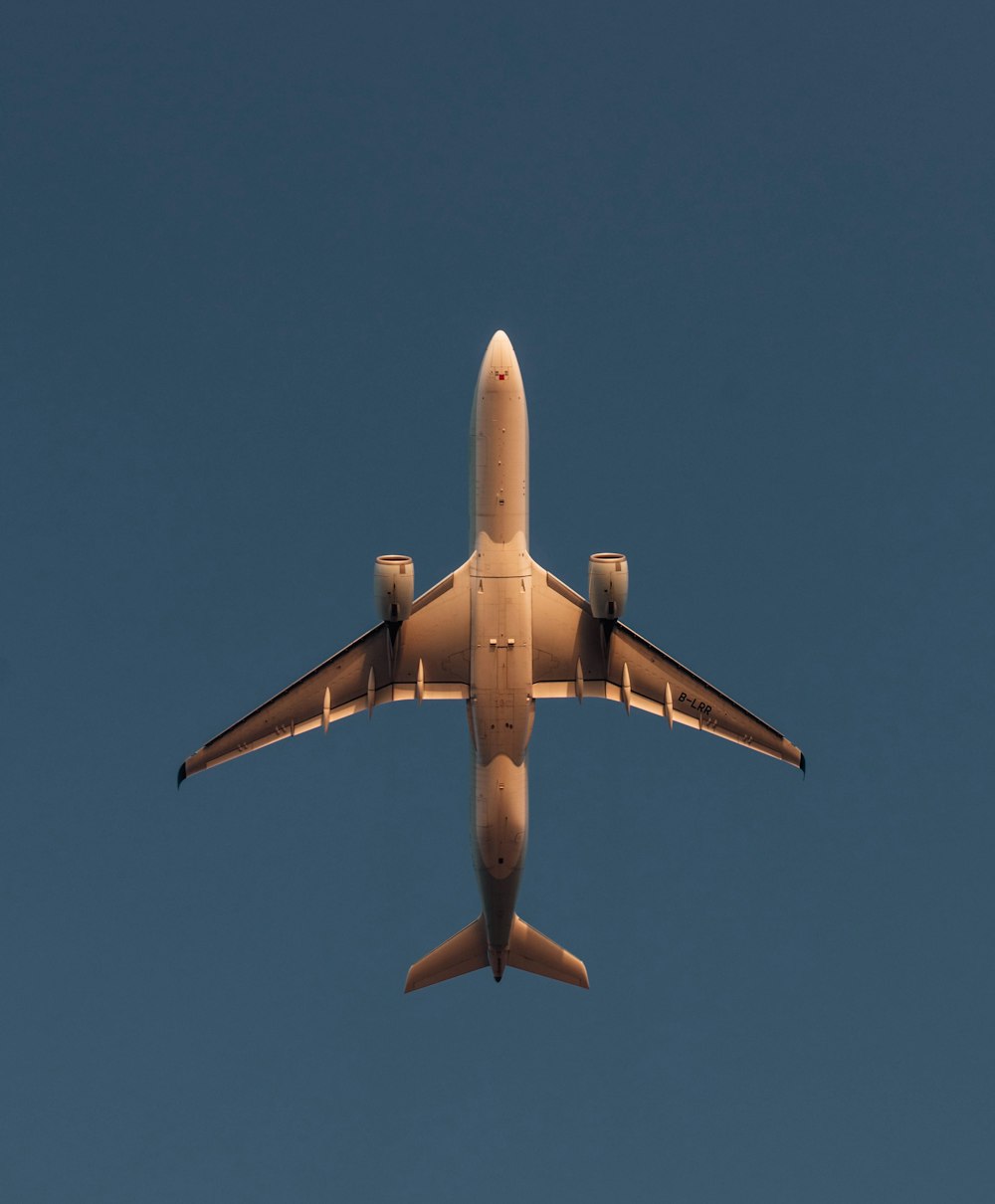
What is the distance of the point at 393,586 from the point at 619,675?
32.6 ft

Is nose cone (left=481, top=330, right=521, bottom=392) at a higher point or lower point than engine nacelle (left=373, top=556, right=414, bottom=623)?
higher

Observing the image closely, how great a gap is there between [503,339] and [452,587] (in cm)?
931

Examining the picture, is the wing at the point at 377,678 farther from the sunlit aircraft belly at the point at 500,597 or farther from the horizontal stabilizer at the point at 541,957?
the horizontal stabilizer at the point at 541,957

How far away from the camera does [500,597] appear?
244 ft

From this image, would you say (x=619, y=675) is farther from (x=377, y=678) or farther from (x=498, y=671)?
(x=377, y=678)

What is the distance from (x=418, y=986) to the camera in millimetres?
81812

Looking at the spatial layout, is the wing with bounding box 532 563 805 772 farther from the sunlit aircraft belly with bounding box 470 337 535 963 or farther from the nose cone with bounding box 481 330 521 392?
the nose cone with bounding box 481 330 521 392

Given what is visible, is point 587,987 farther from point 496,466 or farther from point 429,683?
point 496,466

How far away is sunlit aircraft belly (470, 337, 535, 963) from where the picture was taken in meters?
73.9

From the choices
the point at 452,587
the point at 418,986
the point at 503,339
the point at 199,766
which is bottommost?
the point at 418,986

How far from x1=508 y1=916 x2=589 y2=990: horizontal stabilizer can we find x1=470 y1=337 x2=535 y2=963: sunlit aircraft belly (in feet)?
22.8

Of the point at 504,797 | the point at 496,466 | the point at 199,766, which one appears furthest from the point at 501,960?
the point at 496,466

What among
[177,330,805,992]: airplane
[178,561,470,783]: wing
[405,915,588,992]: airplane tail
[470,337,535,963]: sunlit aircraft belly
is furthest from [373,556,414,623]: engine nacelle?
[405,915,588,992]: airplane tail

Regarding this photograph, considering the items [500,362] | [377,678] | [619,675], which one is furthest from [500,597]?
[500,362]
